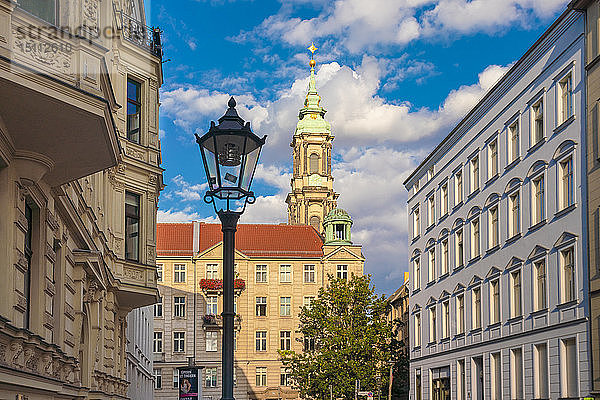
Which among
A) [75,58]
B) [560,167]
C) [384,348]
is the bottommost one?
[384,348]

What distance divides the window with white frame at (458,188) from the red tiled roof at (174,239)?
41019 millimetres

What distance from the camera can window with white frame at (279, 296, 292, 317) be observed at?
268 feet

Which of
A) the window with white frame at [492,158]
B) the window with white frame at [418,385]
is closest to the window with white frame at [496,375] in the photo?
the window with white frame at [492,158]

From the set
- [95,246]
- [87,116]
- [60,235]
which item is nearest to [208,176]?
[87,116]

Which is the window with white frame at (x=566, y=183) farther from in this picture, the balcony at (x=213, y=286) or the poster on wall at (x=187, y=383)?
the balcony at (x=213, y=286)

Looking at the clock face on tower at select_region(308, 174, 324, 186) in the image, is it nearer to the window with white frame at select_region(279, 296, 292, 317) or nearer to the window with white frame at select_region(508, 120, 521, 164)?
the window with white frame at select_region(279, 296, 292, 317)

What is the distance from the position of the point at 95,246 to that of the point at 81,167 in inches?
290

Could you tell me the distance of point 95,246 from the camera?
21000 mm

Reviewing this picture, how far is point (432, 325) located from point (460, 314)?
6.17 metres

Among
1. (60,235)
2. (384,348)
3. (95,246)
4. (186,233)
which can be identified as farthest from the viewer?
(186,233)

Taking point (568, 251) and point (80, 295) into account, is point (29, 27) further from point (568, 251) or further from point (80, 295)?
point (568, 251)

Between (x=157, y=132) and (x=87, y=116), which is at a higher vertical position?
(x=157, y=132)

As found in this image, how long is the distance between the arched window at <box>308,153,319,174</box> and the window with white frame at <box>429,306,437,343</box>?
6233 centimetres

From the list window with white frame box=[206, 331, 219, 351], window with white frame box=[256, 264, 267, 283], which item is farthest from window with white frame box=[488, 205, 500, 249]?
window with white frame box=[206, 331, 219, 351]
